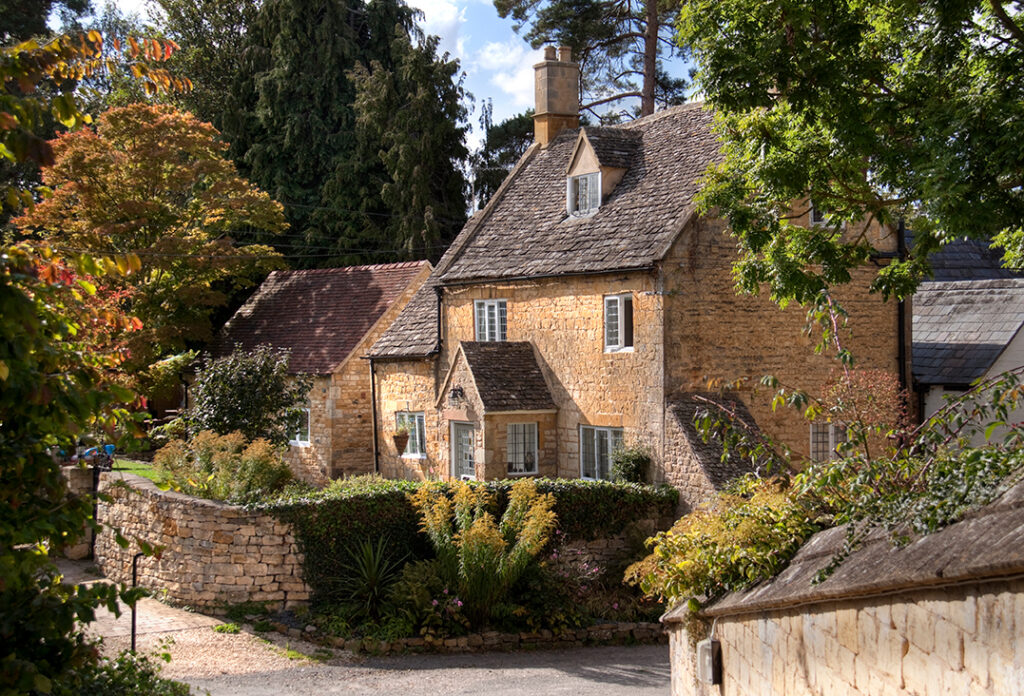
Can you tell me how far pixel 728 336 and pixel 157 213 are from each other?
1934 cm

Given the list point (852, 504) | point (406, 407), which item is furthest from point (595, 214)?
point (852, 504)

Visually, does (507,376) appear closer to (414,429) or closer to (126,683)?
(414,429)

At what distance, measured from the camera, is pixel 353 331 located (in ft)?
104

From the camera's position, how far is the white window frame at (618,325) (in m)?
21.5

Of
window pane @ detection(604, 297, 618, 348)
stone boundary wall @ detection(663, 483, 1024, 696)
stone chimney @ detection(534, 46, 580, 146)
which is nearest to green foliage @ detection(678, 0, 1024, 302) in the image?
stone boundary wall @ detection(663, 483, 1024, 696)

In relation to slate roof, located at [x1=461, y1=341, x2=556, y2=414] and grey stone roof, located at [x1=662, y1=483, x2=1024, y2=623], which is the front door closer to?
slate roof, located at [x1=461, y1=341, x2=556, y2=414]

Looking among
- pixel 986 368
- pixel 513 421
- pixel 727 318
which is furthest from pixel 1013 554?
pixel 986 368

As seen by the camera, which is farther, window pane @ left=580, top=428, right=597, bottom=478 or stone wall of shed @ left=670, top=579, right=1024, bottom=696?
window pane @ left=580, top=428, right=597, bottom=478

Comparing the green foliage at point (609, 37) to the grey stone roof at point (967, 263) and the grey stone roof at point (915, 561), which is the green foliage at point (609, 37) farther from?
the grey stone roof at point (915, 561)

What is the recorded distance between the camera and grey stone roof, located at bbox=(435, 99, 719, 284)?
2164 centimetres

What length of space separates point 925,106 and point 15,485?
1070 centimetres

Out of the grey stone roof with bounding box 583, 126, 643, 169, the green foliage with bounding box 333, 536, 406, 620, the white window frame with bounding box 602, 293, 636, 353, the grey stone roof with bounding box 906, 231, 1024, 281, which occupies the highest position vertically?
the grey stone roof with bounding box 583, 126, 643, 169

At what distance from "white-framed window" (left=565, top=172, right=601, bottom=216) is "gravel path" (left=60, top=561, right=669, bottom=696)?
10827 mm

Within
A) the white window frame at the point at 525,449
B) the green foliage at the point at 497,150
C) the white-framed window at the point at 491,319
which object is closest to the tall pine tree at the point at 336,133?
the green foliage at the point at 497,150
